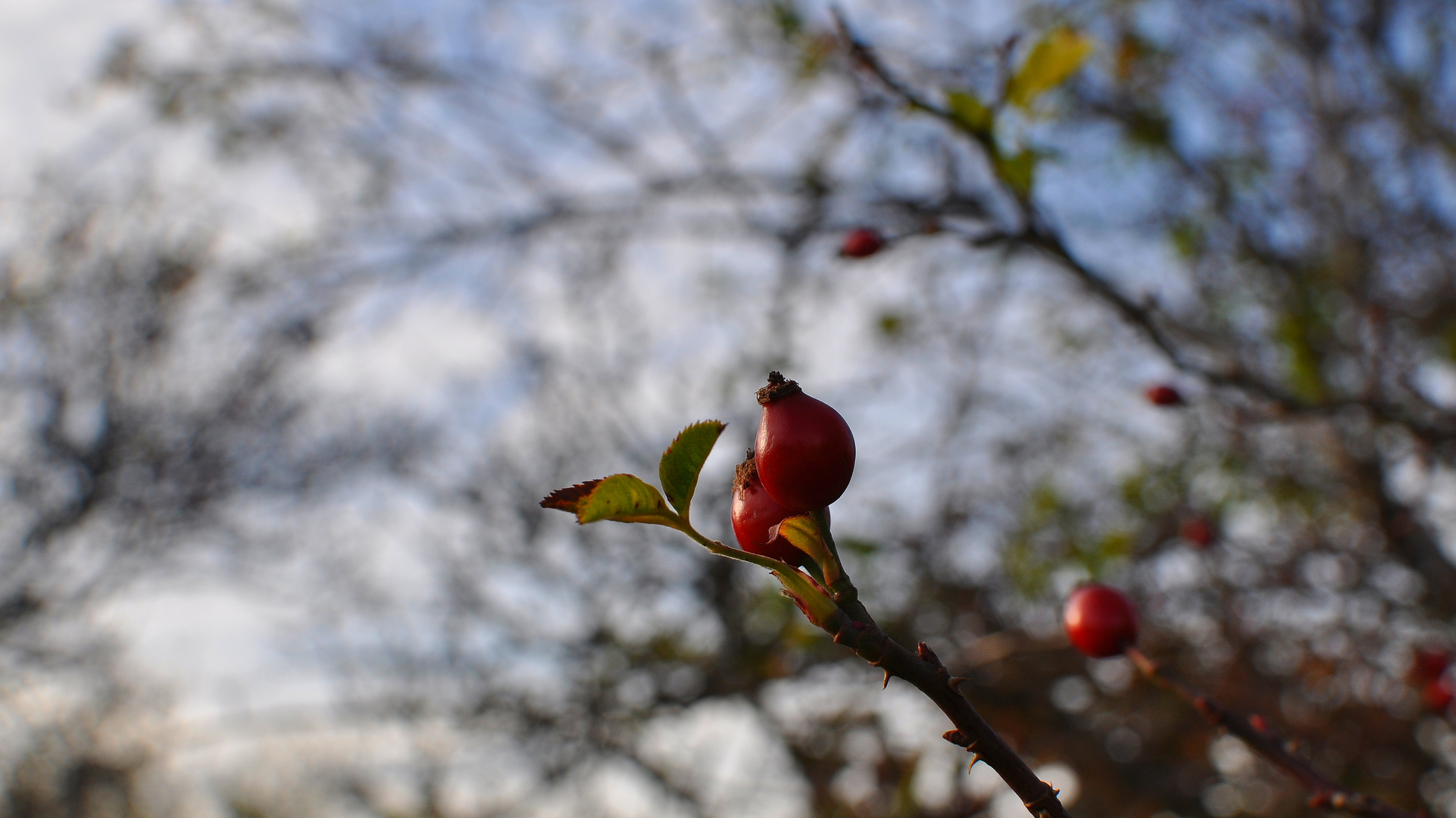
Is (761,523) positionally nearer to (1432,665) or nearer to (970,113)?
(970,113)

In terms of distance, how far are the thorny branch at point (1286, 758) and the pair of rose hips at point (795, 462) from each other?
77 cm

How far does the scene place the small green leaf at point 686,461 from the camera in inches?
30.8

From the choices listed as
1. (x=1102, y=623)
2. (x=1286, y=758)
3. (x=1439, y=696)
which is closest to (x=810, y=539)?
(x=1102, y=623)

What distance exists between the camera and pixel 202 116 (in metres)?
5.14

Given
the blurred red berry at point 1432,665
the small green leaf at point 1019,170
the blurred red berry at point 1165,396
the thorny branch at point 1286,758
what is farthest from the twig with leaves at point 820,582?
the blurred red berry at point 1432,665

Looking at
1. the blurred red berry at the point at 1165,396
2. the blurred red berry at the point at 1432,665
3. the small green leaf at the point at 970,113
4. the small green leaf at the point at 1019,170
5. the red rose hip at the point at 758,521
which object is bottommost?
the blurred red berry at the point at 1432,665

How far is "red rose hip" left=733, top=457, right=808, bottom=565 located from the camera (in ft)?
2.68

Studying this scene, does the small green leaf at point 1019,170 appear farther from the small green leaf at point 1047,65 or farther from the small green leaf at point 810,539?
the small green leaf at point 810,539

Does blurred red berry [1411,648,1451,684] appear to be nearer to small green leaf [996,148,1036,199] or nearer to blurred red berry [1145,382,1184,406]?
blurred red berry [1145,382,1184,406]

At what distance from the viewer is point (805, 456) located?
30.1 inches

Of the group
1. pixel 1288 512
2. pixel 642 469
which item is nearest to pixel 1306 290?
pixel 1288 512

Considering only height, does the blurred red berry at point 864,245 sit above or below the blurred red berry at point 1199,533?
above

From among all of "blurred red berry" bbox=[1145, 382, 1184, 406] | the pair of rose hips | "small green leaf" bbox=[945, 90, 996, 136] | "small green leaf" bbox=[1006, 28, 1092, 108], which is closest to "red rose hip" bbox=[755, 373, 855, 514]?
the pair of rose hips

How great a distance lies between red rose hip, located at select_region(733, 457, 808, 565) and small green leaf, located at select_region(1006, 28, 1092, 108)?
4.21ft
